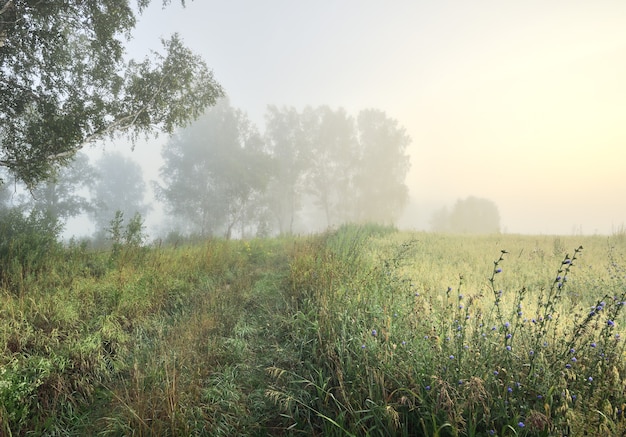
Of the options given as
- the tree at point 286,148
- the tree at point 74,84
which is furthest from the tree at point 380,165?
the tree at point 74,84

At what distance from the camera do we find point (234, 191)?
29.5 m

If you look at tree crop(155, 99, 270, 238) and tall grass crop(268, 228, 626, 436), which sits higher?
tree crop(155, 99, 270, 238)

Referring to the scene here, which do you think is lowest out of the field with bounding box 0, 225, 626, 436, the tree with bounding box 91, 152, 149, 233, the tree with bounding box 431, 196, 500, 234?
the field with bounding box 0, 225, 626, 436

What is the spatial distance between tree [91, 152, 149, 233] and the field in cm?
4733

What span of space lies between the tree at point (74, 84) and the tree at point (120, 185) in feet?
136

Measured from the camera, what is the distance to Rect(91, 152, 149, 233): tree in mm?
46253

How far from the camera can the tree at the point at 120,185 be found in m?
46.3

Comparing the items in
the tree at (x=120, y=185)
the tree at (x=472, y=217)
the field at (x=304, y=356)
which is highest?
the tree at (x=120, y=185)

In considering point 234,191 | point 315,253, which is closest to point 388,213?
point 234,191

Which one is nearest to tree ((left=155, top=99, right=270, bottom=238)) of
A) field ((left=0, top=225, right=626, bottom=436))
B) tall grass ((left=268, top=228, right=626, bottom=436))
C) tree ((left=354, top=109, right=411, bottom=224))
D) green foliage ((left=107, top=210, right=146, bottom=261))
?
tree ((left=354, top=109, right=411, bottom=224))

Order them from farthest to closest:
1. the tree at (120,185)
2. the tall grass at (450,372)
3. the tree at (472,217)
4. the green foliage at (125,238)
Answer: the tree at (472,217)
the tree at (120,185)
the green foliage at (125,238)
the tall grass at (450,372)

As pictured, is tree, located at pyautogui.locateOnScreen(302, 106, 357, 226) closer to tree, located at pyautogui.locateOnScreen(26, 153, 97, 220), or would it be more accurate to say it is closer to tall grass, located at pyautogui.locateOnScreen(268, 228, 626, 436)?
tree, located at pyautogui.locateOnScreen(26, 153, 97, 220)

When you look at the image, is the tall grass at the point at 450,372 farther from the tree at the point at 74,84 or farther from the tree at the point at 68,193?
the tree at the point at 68,193

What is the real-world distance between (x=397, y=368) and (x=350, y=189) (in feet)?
131
